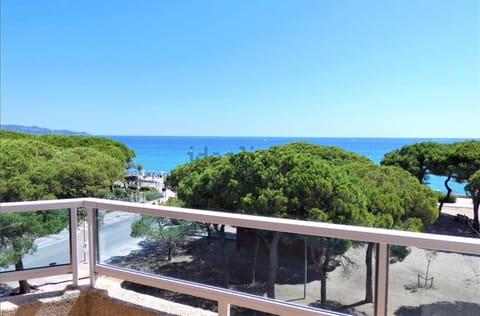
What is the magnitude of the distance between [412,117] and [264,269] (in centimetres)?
2203

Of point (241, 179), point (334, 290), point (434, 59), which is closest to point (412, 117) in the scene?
point (434, 59)

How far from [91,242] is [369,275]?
1786 mm

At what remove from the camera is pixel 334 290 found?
5.27 feet

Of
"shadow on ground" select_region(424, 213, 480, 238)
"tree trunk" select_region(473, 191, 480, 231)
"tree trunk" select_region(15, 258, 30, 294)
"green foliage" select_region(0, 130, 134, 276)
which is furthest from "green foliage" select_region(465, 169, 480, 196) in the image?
"tree trunk" select_region(15, 258, 30, 294)

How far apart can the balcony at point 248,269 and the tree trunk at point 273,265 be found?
0.08ft

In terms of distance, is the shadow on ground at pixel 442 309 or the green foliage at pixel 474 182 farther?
the green foliage at pixel 474 182

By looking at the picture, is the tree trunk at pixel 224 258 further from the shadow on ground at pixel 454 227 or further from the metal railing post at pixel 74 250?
the shadow on ground at pixel 454 227

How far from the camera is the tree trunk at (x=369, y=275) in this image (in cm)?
149

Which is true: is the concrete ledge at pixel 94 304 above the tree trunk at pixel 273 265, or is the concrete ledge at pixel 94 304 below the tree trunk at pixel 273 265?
below

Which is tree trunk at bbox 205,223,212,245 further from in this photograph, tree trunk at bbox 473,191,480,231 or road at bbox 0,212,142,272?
tree trunk at bbox 473,191,480,231

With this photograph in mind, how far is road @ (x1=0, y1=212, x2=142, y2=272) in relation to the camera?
212 centimetres

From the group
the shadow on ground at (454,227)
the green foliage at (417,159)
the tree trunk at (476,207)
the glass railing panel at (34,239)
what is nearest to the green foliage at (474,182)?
the tree trunk at (476,207)

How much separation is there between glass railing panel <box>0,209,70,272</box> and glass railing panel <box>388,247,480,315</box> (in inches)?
79.2

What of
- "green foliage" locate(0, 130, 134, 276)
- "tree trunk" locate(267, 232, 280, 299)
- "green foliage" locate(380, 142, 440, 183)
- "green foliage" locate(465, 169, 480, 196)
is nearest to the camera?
"tree trunk" locate(267, 232, 280, 299)
